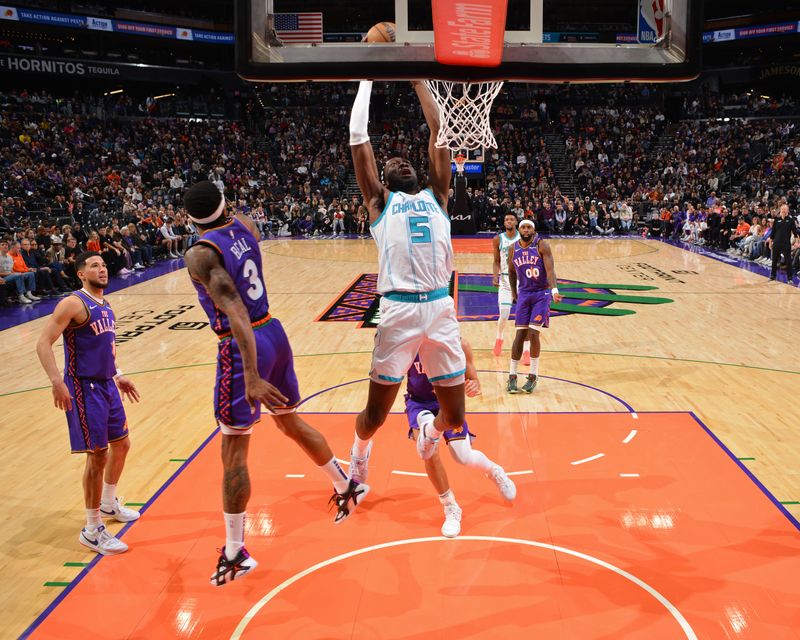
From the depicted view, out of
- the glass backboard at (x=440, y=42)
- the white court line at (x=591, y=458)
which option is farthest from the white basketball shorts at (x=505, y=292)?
the glass backboard at (x=440, y=42)

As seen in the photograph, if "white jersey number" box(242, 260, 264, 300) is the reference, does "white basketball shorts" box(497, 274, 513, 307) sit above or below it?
below

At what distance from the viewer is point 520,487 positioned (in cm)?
529

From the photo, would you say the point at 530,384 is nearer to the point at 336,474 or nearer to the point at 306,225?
the point at 336,474

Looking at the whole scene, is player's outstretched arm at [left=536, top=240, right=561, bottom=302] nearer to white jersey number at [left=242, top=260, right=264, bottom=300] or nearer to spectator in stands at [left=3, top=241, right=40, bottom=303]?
white jersey number at [left=242, top=260, right=264, bottom=300]

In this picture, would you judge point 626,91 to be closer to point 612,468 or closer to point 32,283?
point 32,283

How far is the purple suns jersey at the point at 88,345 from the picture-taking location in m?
4.55

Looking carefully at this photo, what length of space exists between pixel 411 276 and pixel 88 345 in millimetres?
2096

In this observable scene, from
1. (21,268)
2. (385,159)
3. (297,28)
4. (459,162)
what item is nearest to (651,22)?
(297,28)

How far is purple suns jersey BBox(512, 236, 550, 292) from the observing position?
761 centimetres

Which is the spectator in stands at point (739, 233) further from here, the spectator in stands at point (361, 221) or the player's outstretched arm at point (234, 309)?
the player's outstretched arm at point (234, 309)

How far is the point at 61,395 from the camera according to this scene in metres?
4.33

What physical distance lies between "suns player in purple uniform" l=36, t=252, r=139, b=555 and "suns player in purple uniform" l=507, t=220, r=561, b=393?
427 centimetres

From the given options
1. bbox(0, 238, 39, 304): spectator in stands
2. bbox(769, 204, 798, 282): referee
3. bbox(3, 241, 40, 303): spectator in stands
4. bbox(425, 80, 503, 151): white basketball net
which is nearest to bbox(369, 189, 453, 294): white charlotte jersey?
→ bbox(425, 80, 503, 151): white basketball net

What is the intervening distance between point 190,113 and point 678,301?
2544 centimetres
